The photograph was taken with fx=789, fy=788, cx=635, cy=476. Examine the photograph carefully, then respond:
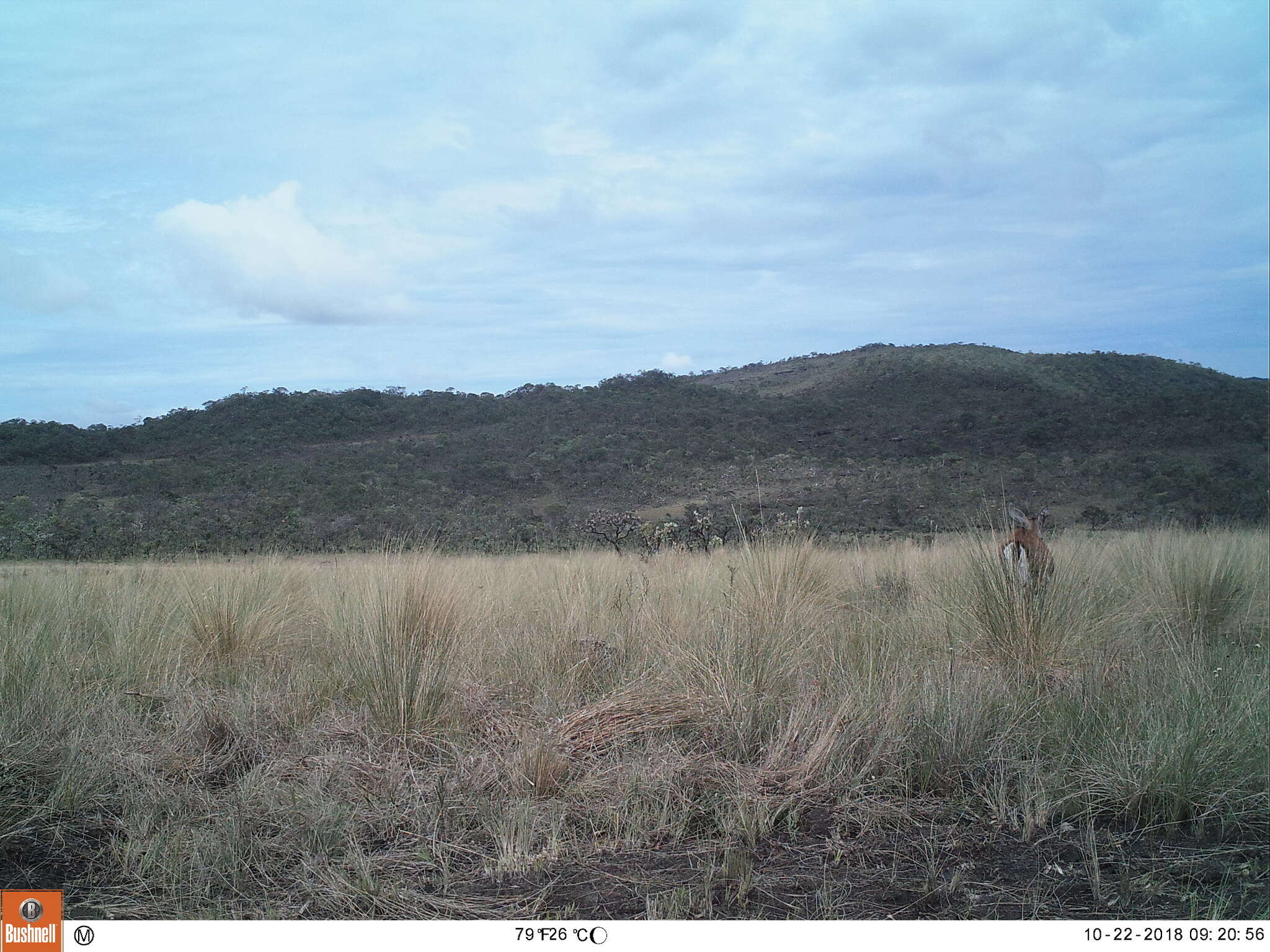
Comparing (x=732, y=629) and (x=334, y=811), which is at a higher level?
(x=732, y=629)

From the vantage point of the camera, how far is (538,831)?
109 inches

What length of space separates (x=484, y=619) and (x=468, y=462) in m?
20.8

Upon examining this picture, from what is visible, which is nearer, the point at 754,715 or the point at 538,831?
the point at 538,831

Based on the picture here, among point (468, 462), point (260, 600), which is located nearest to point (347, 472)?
point (468, 462)

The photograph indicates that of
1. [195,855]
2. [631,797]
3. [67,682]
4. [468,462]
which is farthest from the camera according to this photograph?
[468,462]

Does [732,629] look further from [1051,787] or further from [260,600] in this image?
Answer: [260,600]

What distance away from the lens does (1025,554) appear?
519 cm
